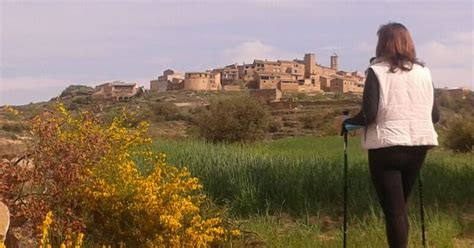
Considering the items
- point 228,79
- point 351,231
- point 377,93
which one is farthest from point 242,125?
point 228,79

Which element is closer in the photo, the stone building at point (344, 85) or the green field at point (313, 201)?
the green field at point (313, 201)

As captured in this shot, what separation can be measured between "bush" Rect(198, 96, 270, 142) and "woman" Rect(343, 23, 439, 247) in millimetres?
21576

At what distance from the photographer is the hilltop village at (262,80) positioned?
76.5m

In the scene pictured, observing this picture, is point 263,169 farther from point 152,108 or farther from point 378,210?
point 152,108

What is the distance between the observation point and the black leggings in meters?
4.55

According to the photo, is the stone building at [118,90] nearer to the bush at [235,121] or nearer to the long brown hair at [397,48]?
the bush at [235,121]

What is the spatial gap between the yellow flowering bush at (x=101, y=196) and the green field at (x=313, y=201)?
3.09ft

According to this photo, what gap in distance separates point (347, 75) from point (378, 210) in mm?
94954

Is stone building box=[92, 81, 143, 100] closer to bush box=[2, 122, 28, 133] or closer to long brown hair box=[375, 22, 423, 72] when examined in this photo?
bush box=[2, 122, 28, 133]

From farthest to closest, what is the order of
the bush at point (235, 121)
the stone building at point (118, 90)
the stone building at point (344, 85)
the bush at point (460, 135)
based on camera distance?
the stone building at point (344, 85) → the stone building at point (118, 90) → the bush at point (235, 121) → the bush at point (460, 135)

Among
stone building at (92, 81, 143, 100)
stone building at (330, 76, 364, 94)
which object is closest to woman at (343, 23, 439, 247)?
stone building at (92, 81, 143, 100)

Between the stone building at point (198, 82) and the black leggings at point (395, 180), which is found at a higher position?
the stone building at point (198, 82)

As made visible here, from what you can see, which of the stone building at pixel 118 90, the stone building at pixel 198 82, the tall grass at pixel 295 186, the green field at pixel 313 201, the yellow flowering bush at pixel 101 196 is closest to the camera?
the yellow flowering bush at pixel 101 196

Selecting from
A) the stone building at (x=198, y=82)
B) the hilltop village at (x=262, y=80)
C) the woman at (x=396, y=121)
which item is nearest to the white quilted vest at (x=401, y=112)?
the woman at (x=396, y=121)
